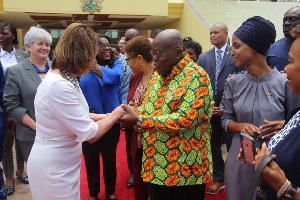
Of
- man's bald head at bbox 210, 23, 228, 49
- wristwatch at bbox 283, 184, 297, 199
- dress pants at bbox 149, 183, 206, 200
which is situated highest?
man's bald head at bbox 210, 23, 228, 49

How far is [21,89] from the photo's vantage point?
10.6 feet

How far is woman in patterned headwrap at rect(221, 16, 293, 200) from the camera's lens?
2.17 m

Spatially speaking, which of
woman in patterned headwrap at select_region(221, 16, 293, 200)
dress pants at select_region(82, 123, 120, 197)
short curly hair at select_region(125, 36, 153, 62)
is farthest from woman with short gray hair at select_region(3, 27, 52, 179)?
woman in patterned headwrap at select_region(221, 16, 293, 200)

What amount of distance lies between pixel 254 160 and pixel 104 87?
225 centimetres

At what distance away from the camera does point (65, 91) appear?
197 centimetres

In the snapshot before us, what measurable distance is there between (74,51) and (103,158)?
1.97 meters

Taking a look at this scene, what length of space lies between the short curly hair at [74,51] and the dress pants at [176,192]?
3.43 ft

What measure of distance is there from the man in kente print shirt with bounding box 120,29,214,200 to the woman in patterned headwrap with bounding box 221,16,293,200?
24 centimetres

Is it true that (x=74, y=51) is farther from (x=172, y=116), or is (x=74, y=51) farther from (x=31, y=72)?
(x=31, y=72)

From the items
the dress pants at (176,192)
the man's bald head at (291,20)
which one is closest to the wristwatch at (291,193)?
the dress pants at (176,192)

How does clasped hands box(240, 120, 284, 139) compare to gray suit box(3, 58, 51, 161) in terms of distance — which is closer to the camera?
clasped hands box(240, 120, 284, 139)

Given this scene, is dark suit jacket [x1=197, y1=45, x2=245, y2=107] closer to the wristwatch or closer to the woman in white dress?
the woman in white dress

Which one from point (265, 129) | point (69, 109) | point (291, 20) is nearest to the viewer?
point (69, 109)

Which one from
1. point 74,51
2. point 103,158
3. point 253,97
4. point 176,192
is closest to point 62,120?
point 74,51
